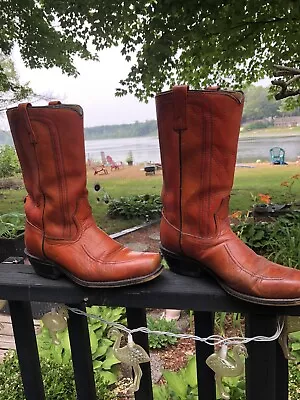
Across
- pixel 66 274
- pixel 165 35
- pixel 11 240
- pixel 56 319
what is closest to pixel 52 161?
pixel 66 274

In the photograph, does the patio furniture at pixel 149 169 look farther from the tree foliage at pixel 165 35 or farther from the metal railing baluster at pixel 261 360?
the metal railing baluster at pixel 261 360

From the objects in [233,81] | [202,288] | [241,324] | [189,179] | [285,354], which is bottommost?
[241,324]

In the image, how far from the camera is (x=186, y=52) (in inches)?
114

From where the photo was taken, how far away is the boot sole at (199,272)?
50cm

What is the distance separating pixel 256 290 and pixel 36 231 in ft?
1.18

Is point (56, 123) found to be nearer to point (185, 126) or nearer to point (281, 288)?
point (185, 126)

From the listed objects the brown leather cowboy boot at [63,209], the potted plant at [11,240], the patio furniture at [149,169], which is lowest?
the potted plant at [11,240]

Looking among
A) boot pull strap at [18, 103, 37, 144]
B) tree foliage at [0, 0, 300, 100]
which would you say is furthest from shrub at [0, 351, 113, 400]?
tree foliage at [0, 0, 300, 100]

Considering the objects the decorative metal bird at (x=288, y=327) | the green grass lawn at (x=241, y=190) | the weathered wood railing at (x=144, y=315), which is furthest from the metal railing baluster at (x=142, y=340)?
the green grass lawn at (x=241, y=190)

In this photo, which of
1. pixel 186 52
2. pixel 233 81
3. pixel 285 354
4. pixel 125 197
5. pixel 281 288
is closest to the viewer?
pixel 281 288

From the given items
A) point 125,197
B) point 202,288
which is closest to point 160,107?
point 202,288

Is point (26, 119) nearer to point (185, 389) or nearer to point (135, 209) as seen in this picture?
point (185, 389)

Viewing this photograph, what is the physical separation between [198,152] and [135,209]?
3259 millimetres

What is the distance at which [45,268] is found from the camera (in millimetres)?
626
